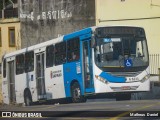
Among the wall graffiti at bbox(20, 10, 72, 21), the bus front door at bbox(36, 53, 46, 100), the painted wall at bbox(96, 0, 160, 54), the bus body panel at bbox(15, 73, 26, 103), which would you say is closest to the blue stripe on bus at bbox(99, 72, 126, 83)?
the bus front door at bbox(36, 53, 46, 100)

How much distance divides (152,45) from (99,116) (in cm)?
2821

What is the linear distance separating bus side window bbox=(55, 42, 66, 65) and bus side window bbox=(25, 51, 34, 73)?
3.38 meters

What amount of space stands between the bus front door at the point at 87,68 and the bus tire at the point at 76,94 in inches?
25.3

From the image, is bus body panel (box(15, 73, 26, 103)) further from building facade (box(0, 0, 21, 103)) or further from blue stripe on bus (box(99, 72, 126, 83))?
building facade (box(0, 0, 21, 103))

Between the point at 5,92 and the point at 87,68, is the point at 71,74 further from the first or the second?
the point at 5,92

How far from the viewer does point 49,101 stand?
86.9ft

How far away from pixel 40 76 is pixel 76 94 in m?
4.72

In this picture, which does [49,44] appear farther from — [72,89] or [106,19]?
[106,19]

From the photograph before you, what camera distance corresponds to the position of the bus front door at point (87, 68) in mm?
21172

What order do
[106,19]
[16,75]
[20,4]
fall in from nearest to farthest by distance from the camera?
[16,75]
[106,19]
[20,4]

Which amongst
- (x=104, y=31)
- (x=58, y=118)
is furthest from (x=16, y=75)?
(x=58, y=118)

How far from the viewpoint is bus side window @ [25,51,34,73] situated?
90.4 feet

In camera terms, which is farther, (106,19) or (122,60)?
(106,19)

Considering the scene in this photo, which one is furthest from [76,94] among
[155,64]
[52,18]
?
[52,18]
